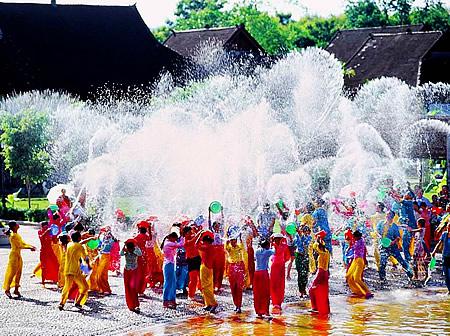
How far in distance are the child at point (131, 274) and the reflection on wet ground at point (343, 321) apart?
1066mm

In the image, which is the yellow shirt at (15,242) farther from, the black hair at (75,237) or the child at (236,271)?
the child at (236,271)

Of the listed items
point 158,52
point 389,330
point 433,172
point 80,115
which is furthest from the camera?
point 158,52

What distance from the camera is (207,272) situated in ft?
52.6

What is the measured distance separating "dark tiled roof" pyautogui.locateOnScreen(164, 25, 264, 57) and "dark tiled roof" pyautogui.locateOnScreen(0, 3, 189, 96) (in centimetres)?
528

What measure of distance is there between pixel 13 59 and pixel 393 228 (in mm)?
31739

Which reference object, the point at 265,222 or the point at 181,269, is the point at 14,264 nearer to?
the point at 181,269

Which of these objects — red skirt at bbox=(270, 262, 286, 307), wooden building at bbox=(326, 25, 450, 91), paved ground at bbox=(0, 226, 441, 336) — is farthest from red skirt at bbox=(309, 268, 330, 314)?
wooden building at bbox=(326, 25, 450, 91)

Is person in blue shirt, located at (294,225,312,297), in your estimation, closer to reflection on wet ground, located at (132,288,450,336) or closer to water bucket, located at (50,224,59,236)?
reflection on wet ground, located at (132,288,450,336)

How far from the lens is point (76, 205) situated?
21.7 metres

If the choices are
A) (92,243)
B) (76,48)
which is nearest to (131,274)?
(92,243)

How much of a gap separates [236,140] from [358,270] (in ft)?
39.1

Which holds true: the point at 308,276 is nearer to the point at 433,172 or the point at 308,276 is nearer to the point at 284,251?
the point at 284,251

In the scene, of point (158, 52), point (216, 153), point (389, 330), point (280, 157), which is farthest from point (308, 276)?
point (158, 52)

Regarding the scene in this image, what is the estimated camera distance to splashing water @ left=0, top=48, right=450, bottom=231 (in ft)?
89.8
